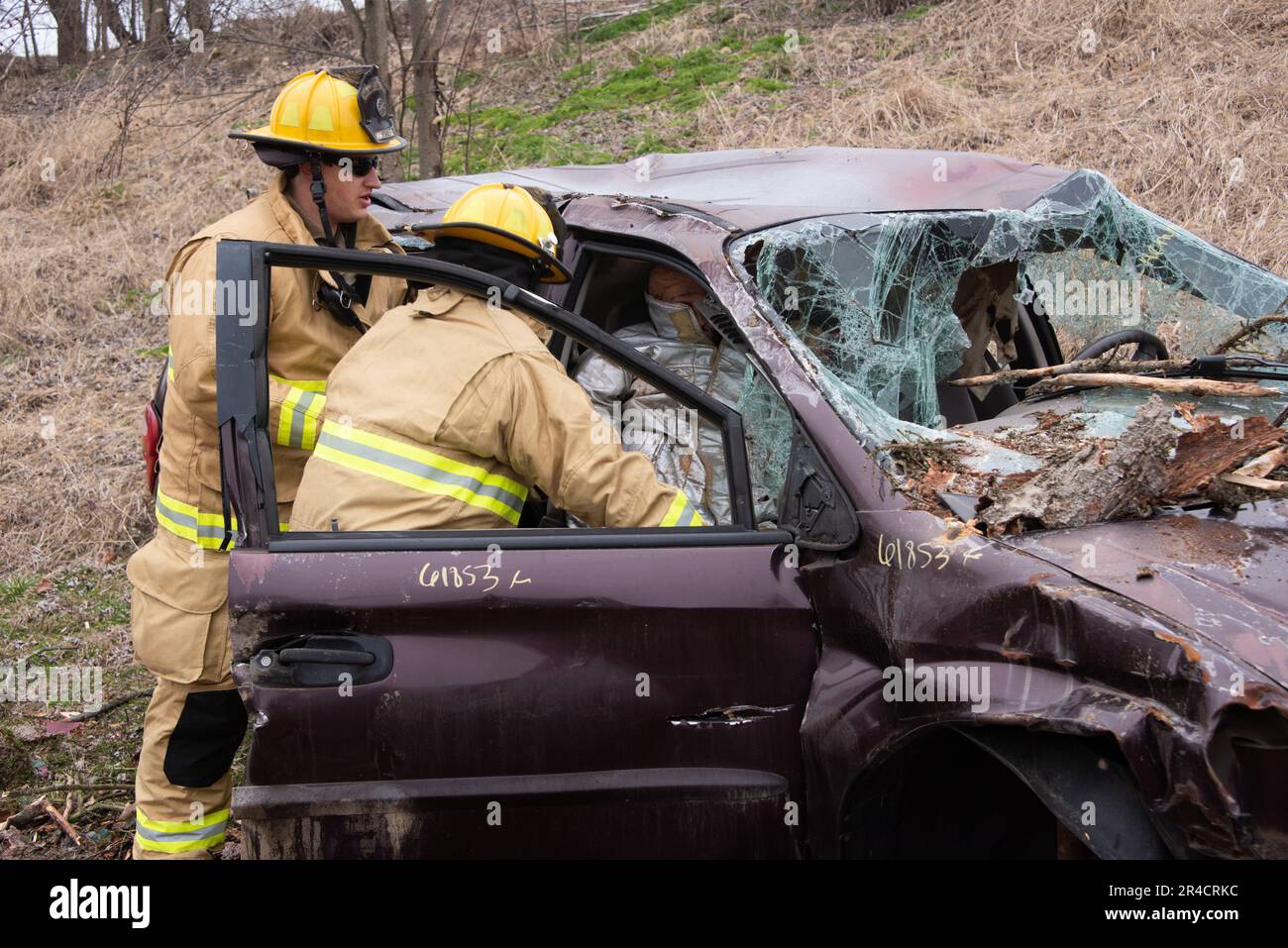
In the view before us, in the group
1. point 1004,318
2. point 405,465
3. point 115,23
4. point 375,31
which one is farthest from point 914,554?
point 115,23

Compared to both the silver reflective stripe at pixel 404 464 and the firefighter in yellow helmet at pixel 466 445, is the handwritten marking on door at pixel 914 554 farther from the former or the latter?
the silver reflective stripe at pixel 404 464

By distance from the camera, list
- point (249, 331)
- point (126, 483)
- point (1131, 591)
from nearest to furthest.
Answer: point (1131, 591) < point (249, 331) < point (126, 483)

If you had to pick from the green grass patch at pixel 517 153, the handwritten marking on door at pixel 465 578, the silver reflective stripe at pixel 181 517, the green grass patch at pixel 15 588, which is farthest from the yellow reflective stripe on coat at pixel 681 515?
the green grass patch at pixel 517 153

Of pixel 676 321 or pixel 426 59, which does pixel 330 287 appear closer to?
pixel 676 321

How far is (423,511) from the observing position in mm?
2406

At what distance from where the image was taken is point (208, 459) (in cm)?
285

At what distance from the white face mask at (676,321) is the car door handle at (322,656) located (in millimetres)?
1269

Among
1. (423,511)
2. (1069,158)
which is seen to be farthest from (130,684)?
(1069,158)

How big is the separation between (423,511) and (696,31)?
32.0 ft

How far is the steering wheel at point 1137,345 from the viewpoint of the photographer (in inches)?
122

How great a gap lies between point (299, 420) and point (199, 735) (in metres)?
0.81

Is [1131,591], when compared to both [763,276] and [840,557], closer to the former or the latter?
[840,557]

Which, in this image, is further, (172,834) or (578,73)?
(578,73)
